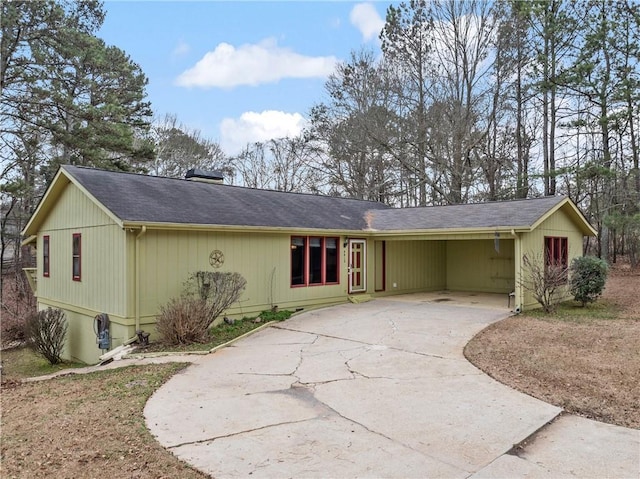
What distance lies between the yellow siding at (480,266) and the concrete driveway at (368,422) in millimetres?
7811

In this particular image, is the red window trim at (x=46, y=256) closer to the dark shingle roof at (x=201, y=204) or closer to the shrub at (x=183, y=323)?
the dark shingle roof at (x=201, y=204)

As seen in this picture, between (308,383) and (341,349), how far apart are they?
1.92 meters

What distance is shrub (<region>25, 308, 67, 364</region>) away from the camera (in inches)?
415

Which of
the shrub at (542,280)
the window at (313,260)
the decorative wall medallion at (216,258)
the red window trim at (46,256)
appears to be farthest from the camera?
the red window trim at (46,256)

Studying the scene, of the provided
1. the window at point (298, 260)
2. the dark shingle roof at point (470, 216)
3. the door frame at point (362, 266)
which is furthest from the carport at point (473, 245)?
the window at point (298, 260)

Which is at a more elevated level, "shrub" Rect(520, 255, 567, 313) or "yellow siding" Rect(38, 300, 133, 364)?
"shrub" Rect(520, 255, 567, 313)

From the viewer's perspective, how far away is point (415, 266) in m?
15.0

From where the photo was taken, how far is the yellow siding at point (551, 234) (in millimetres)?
11055

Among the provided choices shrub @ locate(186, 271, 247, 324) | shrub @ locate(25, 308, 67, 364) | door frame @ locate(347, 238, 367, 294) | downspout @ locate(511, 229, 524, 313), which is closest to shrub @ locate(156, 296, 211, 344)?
shrub @ locate(186, 271, 247, 324)

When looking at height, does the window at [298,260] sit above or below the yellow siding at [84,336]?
above

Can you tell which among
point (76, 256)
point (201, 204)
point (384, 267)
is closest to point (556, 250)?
point (384, 267)

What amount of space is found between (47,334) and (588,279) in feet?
45.2

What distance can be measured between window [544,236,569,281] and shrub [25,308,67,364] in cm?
1257

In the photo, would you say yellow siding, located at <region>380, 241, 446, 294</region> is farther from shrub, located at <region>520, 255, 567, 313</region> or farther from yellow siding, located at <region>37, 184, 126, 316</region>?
yellow siding, located at <region>37, 184, 126, 316</region>
